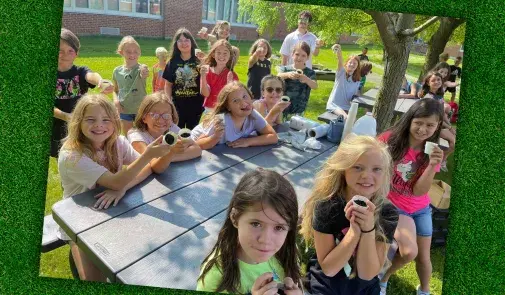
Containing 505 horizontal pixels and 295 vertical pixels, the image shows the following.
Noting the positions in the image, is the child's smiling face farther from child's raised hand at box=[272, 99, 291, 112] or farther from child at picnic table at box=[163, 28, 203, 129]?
child's raised hand at box=[272, 99, 291, 112]

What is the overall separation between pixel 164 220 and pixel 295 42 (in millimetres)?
1437

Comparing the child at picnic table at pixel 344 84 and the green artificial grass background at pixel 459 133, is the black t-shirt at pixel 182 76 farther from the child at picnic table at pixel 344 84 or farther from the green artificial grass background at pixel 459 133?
the child at picnic table at pixel 344 84

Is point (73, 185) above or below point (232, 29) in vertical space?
below

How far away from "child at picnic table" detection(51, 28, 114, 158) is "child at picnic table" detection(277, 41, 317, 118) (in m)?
1.14

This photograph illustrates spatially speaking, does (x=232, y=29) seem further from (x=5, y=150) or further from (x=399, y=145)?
(x=5, y=150)

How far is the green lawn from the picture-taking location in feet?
6.57

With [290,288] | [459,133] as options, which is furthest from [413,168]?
[290,288]

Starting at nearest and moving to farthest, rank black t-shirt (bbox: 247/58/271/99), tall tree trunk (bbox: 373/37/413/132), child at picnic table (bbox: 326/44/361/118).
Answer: tall tree trunk (bbox: 373/37/413/132) < child at picnic table (bbox: 326/44/361/118) < black t-shirt (bbox: 247/58/271/99)

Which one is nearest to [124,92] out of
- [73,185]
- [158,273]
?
[73,185]

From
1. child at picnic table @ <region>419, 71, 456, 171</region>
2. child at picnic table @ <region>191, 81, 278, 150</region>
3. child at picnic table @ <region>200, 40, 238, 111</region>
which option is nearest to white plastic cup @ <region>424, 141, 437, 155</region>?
child at picnic table @ <region>419, 71, 456, 171</region>

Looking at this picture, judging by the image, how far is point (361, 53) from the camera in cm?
232

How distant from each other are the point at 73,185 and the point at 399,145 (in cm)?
162

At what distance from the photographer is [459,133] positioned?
2.16 meters

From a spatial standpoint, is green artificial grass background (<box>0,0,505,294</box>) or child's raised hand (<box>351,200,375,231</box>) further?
green artificial grass background (<box>0,0,505,294</box>)
